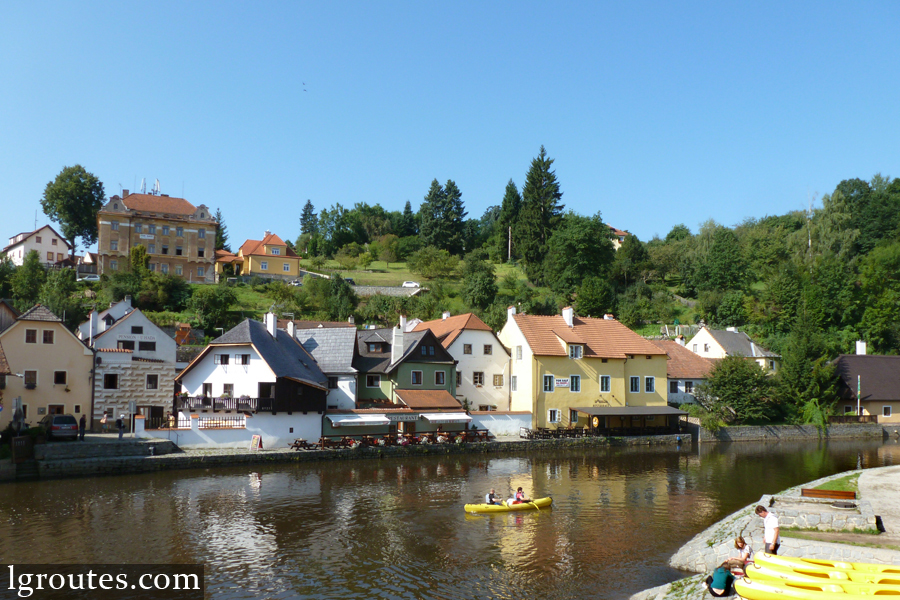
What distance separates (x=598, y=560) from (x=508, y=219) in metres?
105

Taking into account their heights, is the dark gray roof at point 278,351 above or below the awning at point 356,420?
above

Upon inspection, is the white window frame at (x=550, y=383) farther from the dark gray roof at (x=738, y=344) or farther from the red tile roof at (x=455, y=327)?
the dark gray roof at (x=738, y=344)

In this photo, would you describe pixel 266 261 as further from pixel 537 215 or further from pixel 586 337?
pixel 586 337

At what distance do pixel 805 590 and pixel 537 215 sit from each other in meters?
93.5

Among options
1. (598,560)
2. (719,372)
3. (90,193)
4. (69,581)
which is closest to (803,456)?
(719,372)

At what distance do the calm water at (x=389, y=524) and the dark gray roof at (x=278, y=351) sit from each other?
669 centimetres

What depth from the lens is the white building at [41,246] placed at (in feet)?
263

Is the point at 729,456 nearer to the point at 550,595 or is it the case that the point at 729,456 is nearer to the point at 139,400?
the point at 550,595

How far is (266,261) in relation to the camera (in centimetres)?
8912

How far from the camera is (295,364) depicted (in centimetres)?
4159

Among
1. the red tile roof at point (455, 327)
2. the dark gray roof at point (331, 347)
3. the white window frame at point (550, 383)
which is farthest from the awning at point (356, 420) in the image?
the white window frame at point (550, 383)

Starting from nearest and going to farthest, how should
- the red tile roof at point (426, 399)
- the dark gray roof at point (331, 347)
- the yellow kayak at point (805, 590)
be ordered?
1. the yellow kayak at point (805, 590)
2. the red tile roof at point (426, 399)
3. the dark gray roof at point (331, 347)

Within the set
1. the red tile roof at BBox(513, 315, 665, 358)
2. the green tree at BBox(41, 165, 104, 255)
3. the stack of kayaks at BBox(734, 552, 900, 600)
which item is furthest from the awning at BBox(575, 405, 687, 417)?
the green tree at BBox(41, 165, 104, 255)

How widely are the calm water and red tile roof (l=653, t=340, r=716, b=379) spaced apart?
20.0 m
